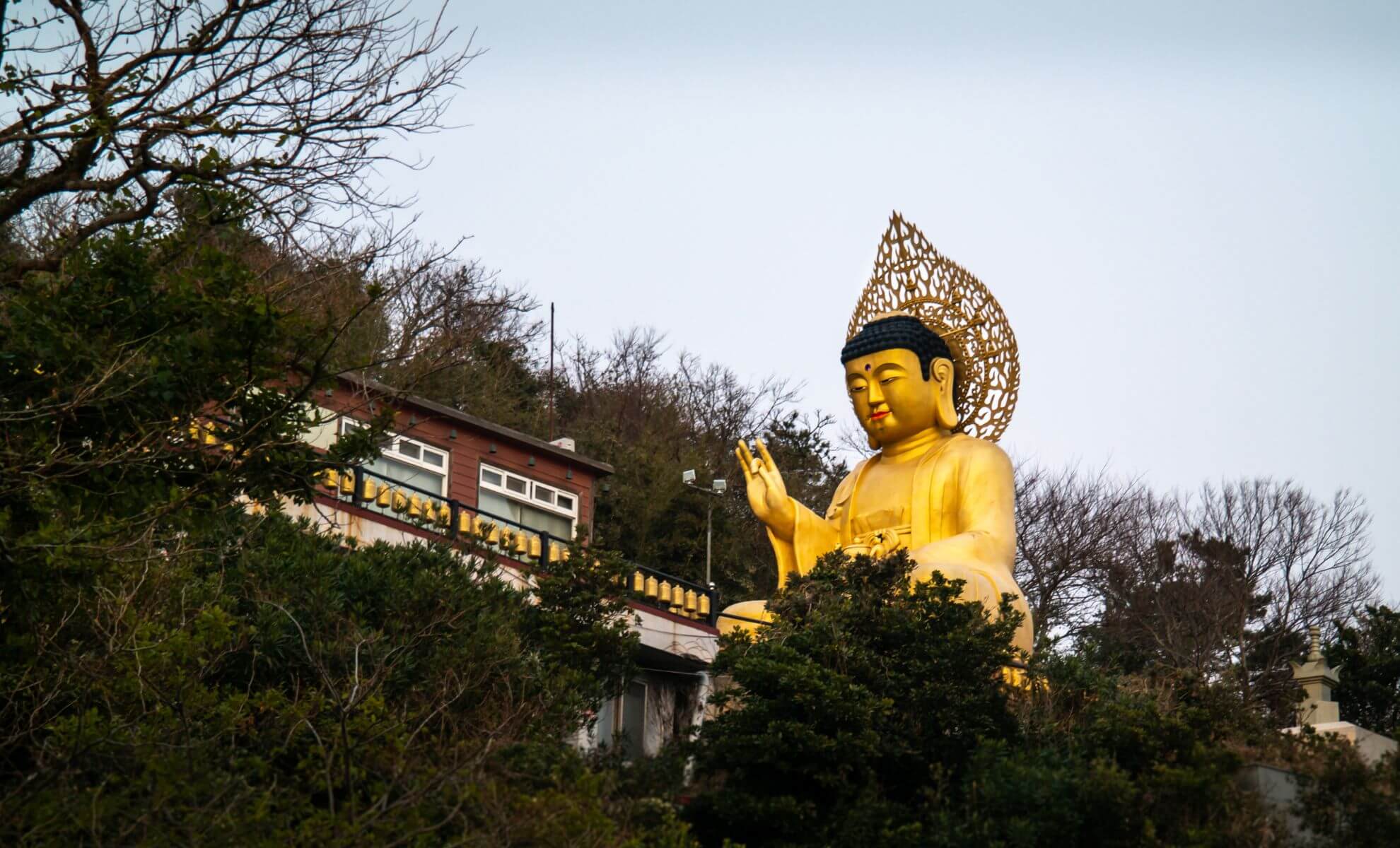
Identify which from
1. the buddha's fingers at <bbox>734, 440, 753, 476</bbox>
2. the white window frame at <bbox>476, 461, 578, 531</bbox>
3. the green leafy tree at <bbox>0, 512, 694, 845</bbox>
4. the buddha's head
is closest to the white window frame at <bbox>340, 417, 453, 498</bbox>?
the white window frame at <bbox>476, 461, 578, 531</bbox>

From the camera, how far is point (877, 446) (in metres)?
17.2

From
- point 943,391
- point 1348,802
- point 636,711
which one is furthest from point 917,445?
point 1348,802

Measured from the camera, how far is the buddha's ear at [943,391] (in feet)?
54.6

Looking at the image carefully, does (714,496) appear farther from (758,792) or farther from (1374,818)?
(1374,818)

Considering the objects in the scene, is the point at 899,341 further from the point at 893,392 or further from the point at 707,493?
the point at 707,493

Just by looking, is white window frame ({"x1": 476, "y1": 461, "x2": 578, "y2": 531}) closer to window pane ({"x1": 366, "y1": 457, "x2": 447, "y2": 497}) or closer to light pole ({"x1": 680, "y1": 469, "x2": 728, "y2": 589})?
window pane ({"x1": 366, "y1": 457, "x2": 447, "y2": 497})

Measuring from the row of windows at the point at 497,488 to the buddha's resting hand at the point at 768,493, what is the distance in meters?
3.47

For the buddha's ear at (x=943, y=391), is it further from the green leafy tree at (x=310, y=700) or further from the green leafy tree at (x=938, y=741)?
the green leafy tree at (x=310, y=700)

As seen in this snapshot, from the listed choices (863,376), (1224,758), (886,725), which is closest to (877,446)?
(863,376)

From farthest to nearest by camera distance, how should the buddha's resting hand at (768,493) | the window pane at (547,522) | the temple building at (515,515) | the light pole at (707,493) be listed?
1. the light pole at (707,493)
2. the window pane at (547,522)
3. the temple building at (515,515)
4. the buddha's resting hand at (768,493)

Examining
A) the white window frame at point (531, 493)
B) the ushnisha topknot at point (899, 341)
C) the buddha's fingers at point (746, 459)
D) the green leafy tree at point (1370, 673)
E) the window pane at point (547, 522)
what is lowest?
the green leafy tree at point (1370, 673)

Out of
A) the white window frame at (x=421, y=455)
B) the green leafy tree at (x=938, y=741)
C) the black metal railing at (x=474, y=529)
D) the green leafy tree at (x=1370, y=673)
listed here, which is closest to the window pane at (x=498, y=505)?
the white window frame at (x=421, y=455)

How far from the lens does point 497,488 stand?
66.5ft

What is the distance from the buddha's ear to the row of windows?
4.56 m
